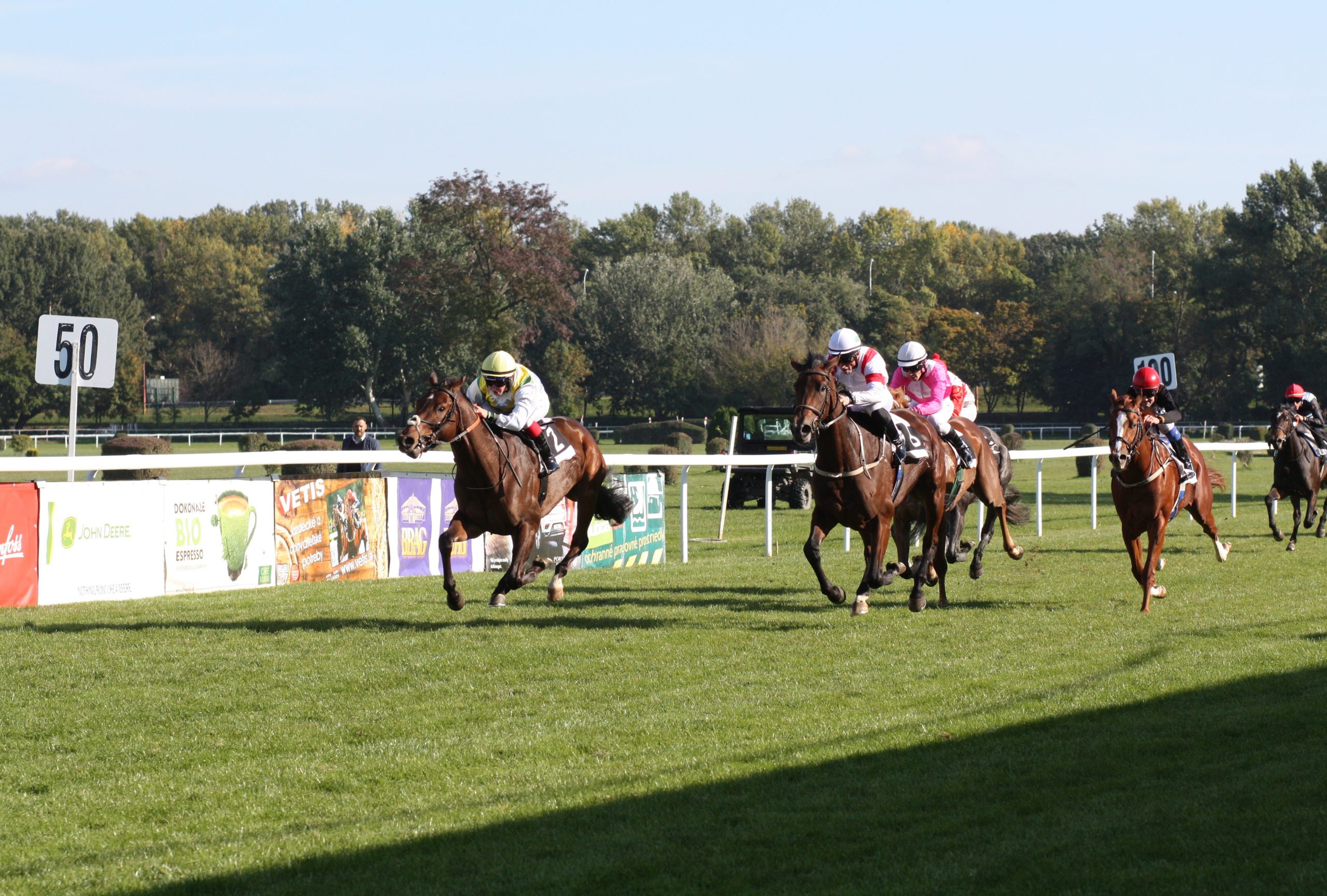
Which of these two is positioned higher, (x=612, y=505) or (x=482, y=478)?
(x=482, y=478)

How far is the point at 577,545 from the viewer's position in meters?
11.1

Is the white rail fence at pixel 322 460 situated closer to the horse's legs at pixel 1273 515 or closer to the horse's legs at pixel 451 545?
the horse's legs at pixel 451 545

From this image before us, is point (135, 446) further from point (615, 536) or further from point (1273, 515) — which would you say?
point (1273, 515)

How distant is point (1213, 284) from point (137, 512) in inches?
2443

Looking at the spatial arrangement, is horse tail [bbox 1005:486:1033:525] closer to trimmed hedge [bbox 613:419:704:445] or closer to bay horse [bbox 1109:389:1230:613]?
bay horse [bbox 1109:389:1230:613]

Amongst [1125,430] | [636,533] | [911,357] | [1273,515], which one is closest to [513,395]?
[911,357]

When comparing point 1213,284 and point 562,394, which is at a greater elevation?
point 1213,284

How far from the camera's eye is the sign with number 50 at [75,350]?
12.4 metres

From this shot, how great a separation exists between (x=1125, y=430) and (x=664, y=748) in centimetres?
581

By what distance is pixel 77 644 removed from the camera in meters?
8.49

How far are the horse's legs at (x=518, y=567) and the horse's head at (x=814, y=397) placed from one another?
6.69ft

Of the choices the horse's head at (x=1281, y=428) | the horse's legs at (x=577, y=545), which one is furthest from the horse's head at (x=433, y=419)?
the horse's head at (x=1281, y=428)

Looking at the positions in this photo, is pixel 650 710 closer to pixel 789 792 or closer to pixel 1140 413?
pixel 789 792

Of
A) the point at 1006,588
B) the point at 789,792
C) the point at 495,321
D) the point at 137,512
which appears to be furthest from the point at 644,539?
the point at 495,321
